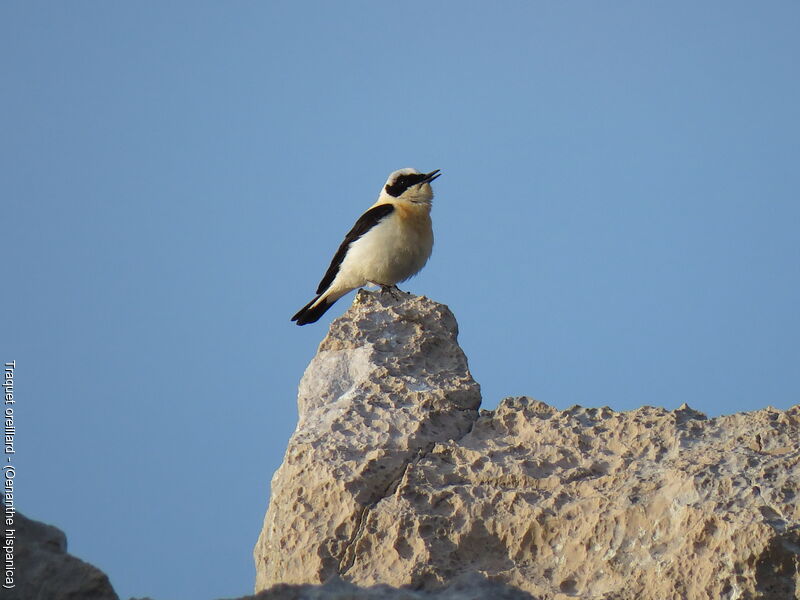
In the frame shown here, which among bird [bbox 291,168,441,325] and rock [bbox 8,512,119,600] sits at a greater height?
bird [bbox 291,168,441,325]

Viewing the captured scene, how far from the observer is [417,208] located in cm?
1023

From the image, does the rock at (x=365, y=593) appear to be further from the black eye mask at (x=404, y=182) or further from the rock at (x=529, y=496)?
the black eye mask at (x=404, y=182)

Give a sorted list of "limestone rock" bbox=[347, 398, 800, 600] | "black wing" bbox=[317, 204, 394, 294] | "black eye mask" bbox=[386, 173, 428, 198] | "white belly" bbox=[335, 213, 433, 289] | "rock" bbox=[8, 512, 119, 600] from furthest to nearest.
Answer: "black eye mask" bbox=[386, 173, 428, 198]
"black wing" bbox=[317, 204, 394, 294]
"white belly" bbox=[335, 213, 433, 289]
"limestone rock" bbox=[347, 398, 800, 600]
"rock" bbox=[8, 512, 119, 600]

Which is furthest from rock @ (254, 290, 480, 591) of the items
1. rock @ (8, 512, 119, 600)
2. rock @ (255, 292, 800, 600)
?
rock @ (8, 512, 119, 600)

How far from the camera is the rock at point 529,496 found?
183 inches

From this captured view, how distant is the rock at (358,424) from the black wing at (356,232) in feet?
10.8

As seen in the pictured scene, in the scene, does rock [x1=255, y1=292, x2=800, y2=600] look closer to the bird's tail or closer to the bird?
the bird

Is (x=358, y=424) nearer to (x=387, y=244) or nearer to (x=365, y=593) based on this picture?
(x=365, y=593)

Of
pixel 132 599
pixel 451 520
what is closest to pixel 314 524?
pixel 451 520

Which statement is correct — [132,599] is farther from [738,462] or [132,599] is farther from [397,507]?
[738,462]

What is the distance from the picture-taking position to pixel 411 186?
34.3 ft

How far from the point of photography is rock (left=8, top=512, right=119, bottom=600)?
429 cm

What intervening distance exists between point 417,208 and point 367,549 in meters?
5.48

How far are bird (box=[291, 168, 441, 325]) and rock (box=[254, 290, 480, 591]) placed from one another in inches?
114
